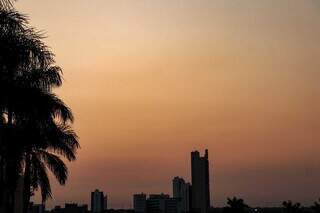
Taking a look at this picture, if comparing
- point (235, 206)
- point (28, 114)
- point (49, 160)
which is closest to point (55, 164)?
point (49, 160)

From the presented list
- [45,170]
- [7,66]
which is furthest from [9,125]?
[45,170]

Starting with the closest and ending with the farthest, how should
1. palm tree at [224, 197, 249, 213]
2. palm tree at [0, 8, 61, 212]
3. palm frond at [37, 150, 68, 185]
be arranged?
palm tree at [0, 8, 61, 212]
palm frond at [37, 150, 68, 185]
palm tree at [224, 197, 249, 213]

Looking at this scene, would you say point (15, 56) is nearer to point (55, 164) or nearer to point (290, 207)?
point (55, 164)

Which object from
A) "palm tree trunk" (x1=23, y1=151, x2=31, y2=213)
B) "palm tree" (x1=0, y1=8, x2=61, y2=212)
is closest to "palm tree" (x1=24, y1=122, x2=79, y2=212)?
"palm tree trunk" (x1=23, y1=151, x2=31, y2=213)

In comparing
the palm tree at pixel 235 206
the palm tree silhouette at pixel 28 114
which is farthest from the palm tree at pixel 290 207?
the palm tree silhouette at pixel 28 114

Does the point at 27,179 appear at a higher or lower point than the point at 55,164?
lower

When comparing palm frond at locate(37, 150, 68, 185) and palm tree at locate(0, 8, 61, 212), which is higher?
palm tree at locate(0, 8, 61, 212)

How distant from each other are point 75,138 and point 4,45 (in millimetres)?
16866

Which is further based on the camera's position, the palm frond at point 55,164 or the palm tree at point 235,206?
the palm tree at point 235,206

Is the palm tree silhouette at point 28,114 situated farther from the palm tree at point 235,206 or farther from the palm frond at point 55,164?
the palm tree at point 235,206

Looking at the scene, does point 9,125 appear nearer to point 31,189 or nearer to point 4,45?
point 4,45

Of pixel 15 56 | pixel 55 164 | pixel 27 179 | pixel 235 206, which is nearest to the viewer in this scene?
pixel 15 56

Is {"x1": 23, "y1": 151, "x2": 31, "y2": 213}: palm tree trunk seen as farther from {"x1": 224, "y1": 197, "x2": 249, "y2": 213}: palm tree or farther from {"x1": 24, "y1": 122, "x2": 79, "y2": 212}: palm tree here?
{"x1": 224, "y1": 197, "x2": 249, "y2": 213}: palm tree

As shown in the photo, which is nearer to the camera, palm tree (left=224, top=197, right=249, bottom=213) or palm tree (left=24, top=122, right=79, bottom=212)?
palm tree (left=24, top=122, right=79, bottom=212)
